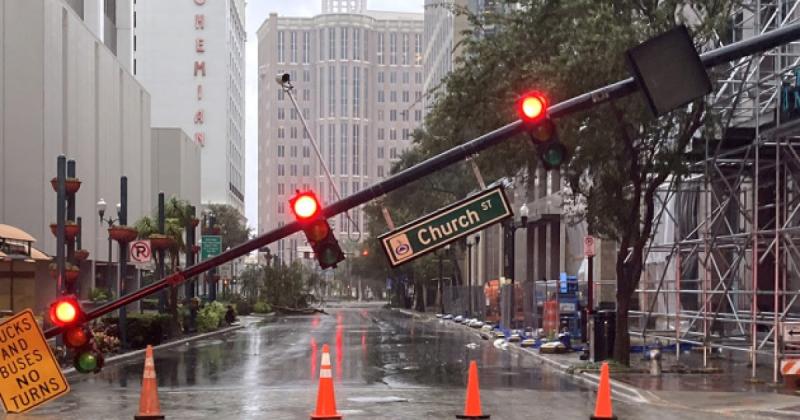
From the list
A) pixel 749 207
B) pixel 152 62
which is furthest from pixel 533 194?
pixel 152 62

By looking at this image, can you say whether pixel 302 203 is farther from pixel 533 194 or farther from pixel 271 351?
pixel 533 194

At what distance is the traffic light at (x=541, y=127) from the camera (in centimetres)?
921

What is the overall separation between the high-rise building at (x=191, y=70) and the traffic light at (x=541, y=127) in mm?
123169

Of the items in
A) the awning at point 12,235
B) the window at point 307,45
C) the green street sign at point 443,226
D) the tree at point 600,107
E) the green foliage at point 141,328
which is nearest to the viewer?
the green street sign at point 443,226

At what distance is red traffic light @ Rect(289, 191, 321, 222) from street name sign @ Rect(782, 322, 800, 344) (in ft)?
44.8

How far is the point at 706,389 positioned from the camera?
63.3 feet

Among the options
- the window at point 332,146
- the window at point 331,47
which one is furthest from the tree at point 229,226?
the window at point 331,47

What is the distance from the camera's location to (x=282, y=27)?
18612 centimetres

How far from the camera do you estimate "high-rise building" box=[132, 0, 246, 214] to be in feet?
431

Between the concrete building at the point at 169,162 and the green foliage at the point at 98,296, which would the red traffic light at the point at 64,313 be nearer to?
the green foliage at the point at 98,296

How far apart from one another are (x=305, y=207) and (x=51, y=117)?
43.8 m

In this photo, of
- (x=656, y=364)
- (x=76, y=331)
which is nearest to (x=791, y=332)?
(x=656, y=364)

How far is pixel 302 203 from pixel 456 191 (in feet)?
234

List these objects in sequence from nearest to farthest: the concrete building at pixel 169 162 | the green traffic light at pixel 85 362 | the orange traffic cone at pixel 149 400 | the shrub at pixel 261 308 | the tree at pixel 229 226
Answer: the green traffic light at pixel 85 362 < the orange traffic cone at pixel 149 400 < the shrub at pixel 261 308 < the concrete building at pixel 169 162 < the tree at pixel 229 226
